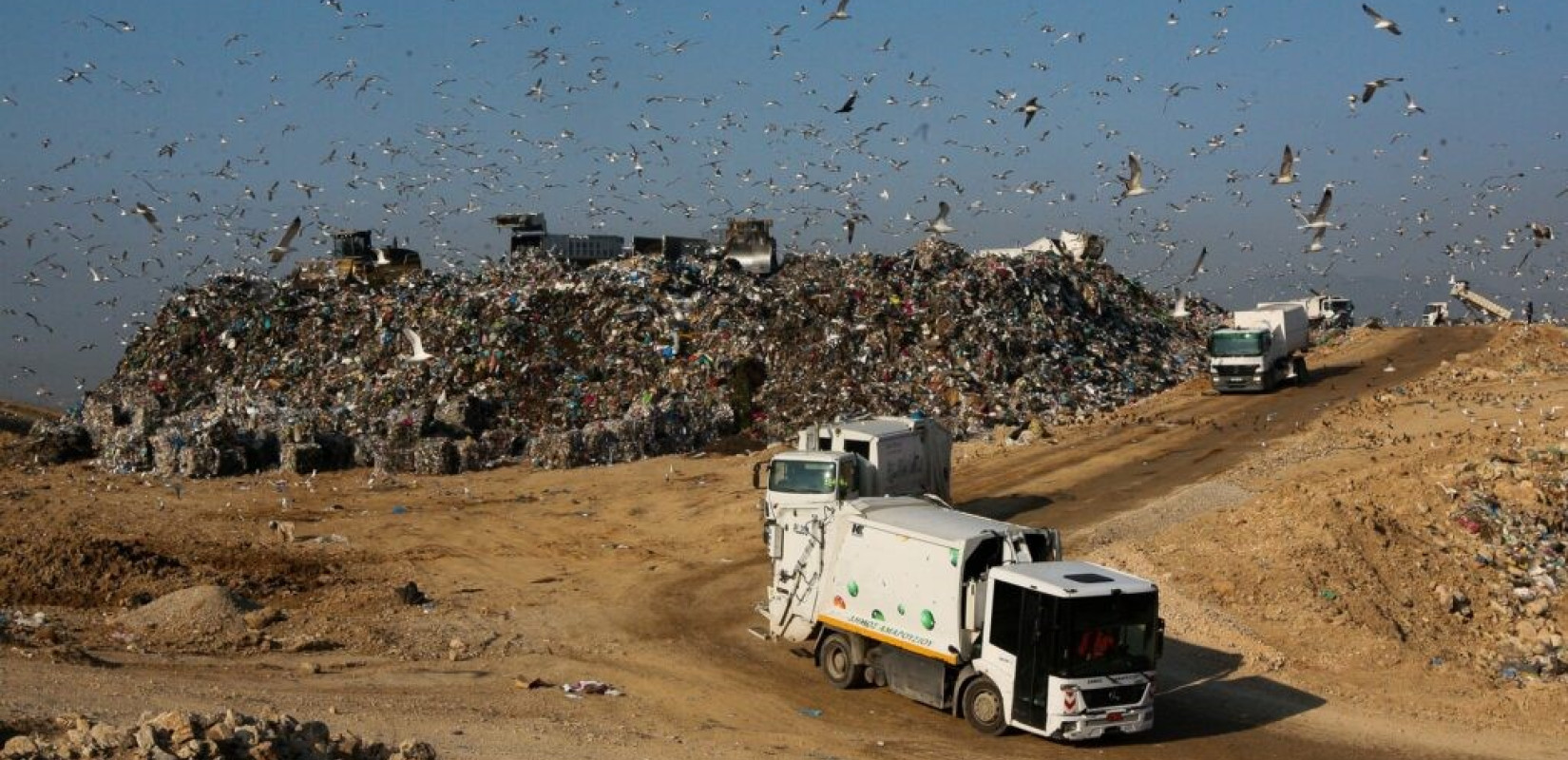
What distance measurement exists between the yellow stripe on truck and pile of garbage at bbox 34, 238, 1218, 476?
15375mm

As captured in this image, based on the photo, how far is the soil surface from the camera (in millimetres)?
13875

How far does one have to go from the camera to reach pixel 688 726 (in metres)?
13.9

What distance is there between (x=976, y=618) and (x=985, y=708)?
0.91 metres

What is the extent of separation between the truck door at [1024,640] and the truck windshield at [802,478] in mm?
5609

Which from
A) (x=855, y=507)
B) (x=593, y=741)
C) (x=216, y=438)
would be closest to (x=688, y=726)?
(x=593, y=741)

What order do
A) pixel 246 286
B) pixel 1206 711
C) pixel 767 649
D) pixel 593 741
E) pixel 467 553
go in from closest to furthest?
pixel 593 741 → pixel 1206 711 → pixel 767 649 → pixel 467 553 → pixel 246 286

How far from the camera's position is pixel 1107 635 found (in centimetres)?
1298

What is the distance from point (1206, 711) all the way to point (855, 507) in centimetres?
439

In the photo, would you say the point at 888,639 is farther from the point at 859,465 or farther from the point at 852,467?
the point at 859,465

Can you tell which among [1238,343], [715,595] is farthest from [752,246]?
[715,595]

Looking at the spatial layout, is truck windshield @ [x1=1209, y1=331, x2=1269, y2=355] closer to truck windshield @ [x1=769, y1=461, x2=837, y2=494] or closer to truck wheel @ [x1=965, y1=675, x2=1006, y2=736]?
truck windshield @ [x1=769, y1=461, x2=837, y2=494]

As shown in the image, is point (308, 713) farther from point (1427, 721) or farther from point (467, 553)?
point (1427, 721)

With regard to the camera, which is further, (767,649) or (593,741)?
(767,649)

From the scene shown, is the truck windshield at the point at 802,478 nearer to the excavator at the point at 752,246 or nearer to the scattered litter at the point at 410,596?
the scattered litter at the point at 410,596
